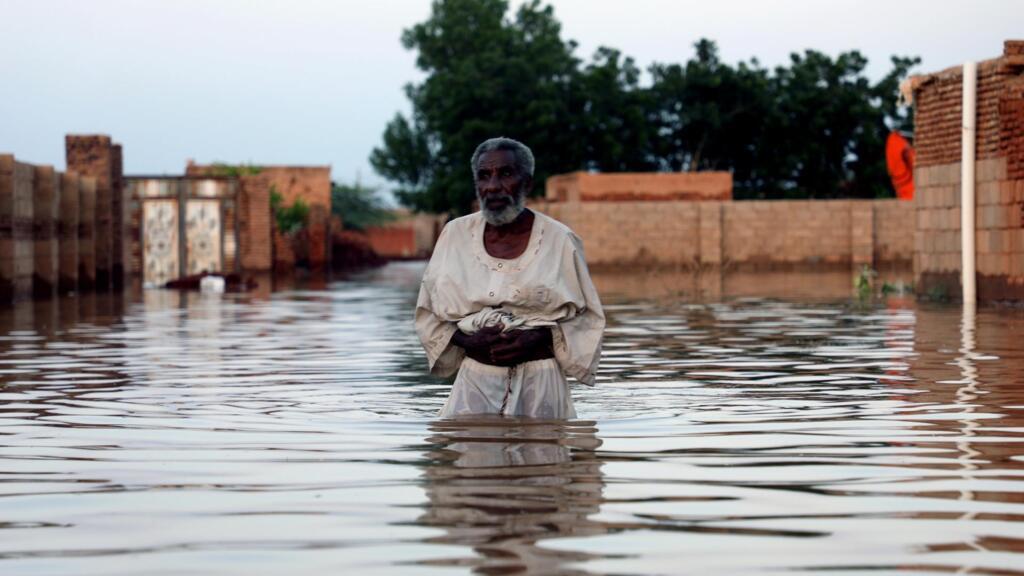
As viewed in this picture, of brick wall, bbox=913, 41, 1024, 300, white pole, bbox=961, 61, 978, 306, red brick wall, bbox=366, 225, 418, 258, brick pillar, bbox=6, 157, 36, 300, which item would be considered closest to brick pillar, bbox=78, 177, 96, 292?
brick pillar, bbox=6, 157, 36, 300

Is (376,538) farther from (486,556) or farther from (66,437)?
(66,437)

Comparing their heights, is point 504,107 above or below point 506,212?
above

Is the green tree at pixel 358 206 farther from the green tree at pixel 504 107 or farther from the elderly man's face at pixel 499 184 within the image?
the elderly man's face at pixel 499 184

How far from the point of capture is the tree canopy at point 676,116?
5788 cm

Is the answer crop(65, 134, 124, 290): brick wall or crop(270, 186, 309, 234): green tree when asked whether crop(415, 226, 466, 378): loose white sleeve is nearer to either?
crop(65, 134, 124, 290): brick wall

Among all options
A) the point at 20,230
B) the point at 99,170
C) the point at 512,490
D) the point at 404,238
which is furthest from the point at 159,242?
the point at 404,238

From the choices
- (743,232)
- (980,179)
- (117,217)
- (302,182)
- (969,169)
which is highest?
(302,182)

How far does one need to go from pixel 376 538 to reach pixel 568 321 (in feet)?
7.76

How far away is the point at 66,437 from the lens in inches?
299

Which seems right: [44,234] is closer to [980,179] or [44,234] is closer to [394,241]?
[980,179]

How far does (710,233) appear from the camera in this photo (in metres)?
44.2

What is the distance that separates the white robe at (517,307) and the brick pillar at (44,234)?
22531 millimetres

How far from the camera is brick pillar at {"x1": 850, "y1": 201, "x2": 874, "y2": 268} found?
146 feet

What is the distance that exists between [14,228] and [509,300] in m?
20.9
